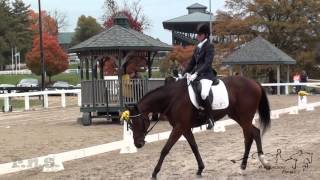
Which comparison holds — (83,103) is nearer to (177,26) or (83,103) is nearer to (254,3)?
(254,3)

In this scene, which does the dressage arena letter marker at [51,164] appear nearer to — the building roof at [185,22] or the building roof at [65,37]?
the building roof at [185,22]

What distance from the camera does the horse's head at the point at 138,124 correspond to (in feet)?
30.6

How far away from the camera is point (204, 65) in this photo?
966 centimetres

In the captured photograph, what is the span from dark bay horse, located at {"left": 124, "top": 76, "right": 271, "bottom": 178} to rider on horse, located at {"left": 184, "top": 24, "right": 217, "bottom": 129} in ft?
0.71

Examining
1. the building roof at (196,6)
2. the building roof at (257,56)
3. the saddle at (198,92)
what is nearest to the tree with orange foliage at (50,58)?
the building roof at (196,6)

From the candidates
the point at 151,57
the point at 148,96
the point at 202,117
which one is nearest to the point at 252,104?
the point at 202,117

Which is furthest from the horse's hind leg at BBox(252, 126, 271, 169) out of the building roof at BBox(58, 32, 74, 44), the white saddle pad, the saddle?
the building roof at BBox(58, 32, 74, 44)

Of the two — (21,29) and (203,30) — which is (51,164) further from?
(21,29)

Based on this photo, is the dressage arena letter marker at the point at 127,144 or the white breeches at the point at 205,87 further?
the dressage arena letter marker at the point at 127,144

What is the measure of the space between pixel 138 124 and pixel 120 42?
11.9 meters

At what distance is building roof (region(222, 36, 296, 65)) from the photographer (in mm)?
38000

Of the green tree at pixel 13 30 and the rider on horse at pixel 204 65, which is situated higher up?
the green tree at pixel 13 30

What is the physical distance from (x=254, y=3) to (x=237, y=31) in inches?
111

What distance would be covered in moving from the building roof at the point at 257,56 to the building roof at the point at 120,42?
16.2 m
